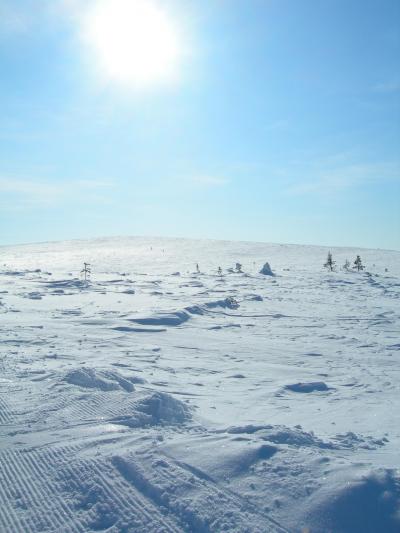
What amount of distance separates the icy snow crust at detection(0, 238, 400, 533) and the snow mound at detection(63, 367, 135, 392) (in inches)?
1.1

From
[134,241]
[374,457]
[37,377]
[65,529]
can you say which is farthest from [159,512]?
[134,241]

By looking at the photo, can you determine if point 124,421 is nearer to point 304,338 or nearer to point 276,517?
point 276,517

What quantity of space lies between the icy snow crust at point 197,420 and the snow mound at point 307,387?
0.10ft

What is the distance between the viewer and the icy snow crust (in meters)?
3.40

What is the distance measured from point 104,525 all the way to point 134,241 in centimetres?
5053

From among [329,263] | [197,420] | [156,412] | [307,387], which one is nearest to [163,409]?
Result: [156,412]

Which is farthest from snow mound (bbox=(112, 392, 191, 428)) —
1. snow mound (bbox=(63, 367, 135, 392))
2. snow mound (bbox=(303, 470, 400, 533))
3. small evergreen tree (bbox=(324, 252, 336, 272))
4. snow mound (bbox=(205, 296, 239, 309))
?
small evergreen tree (bbox=(324, 252, 336, 272))

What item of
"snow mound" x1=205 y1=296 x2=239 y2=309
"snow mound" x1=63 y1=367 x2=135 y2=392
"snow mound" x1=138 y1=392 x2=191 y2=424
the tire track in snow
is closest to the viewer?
the tire track in snow

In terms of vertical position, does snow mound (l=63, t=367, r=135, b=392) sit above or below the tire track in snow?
above

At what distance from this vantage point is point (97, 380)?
6.24 meters

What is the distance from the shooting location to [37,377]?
6492mm

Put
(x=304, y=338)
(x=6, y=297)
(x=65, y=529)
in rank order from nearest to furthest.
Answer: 1. (x=65, y=529)
2. (x=304, y=338)
3. (x=6, y=297)

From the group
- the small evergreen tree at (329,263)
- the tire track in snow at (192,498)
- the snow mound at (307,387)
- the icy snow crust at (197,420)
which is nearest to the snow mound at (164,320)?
the icy snow crust at (197,420)

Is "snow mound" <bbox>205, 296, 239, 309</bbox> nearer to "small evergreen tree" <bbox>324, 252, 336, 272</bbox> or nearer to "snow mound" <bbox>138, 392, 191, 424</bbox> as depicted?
"snow mound" <bbox>138, 392, 191, 424</bbox>
